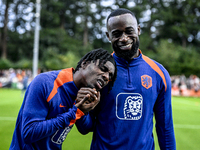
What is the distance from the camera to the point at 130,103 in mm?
2043

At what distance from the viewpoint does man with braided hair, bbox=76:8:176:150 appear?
2029mm

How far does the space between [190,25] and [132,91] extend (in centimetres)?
3916

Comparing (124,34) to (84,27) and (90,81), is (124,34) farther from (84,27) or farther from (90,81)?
(84,27)

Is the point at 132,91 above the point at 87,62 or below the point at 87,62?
below

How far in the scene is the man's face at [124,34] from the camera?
82.7 inches

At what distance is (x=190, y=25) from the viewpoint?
3659 cm

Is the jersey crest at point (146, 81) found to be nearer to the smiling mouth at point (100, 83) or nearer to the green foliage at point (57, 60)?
the smiling mouth at point (100, 83)

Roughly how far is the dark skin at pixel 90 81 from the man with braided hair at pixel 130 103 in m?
0.20

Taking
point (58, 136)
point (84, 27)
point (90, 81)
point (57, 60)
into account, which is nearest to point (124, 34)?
point (90, 81)

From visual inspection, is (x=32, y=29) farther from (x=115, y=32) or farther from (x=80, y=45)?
(x=115, y=32)

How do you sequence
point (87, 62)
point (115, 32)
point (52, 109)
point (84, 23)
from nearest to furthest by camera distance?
point (52, 109) → point (87, 62) → point (115, 32) → point (84, 23)

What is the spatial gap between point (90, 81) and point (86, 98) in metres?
0.18

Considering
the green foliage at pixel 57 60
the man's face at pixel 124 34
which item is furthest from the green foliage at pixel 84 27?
the man's face at pixel 124 34

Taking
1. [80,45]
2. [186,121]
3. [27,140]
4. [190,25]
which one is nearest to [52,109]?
[27,140]
